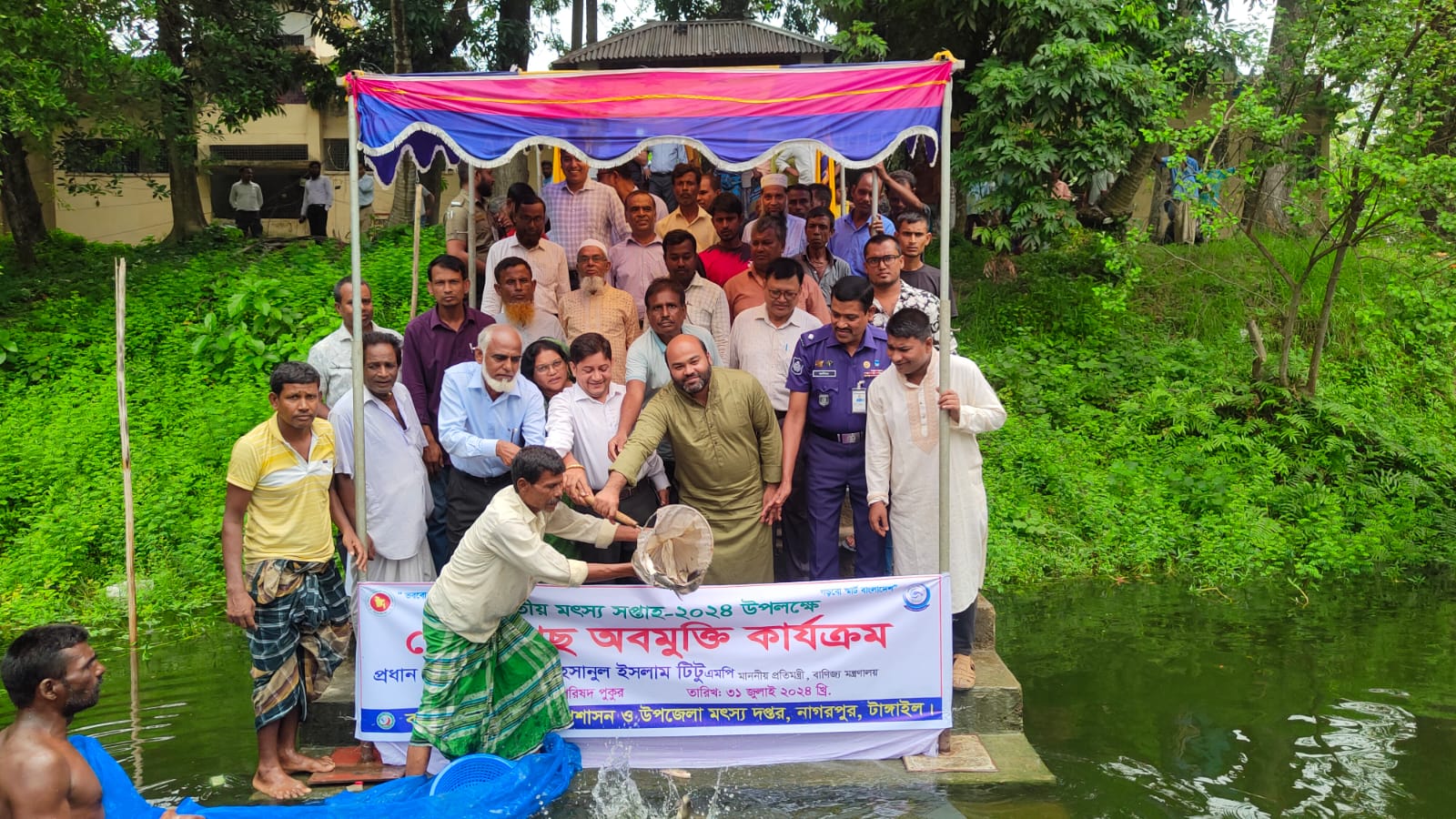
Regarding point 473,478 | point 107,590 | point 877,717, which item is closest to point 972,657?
point 877,717

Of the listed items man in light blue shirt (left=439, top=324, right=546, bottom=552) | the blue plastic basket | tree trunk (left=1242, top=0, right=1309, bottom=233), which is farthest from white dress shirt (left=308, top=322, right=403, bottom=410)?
tree trunk (left=1242, top=0, right=1309, bottom=233)

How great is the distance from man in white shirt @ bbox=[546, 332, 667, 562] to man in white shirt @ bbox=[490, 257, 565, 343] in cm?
90

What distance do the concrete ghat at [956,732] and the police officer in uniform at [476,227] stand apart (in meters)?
3.76

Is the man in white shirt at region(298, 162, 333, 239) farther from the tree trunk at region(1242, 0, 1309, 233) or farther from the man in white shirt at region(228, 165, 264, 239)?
the tree trunk at region(1242, 0, 1309, 233)

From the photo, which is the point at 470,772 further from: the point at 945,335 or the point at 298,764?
the point at 945,335

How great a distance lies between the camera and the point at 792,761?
5363 mm

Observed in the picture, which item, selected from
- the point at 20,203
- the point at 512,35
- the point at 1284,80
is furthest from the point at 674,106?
the point at 20,203

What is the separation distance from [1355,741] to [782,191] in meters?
4.75

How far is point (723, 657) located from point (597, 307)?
2491mm

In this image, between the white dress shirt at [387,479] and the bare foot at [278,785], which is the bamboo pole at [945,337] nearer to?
the white dress shirt at [387,479]

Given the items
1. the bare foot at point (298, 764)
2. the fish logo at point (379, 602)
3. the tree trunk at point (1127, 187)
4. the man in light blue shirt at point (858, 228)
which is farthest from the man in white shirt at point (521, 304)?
the tree trunk at point (1127, 187)

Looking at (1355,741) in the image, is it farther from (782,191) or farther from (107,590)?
(107,590)

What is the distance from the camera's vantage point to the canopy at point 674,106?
17.5ft

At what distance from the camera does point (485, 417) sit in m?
5.62
